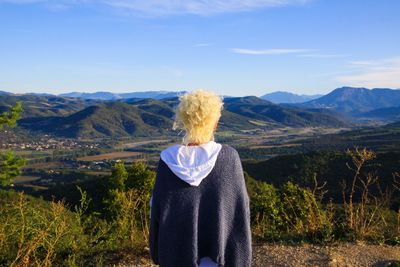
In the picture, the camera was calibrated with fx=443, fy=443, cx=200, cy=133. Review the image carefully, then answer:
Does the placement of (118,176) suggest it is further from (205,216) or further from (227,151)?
(227,151)

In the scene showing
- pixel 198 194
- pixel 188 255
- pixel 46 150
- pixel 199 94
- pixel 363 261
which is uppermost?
pixel 199 94

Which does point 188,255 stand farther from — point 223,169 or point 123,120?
point 123,120

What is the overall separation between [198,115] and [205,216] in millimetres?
586

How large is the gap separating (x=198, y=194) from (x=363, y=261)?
10.2ft

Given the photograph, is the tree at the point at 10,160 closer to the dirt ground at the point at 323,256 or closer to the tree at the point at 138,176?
the tree at the point at 138,176

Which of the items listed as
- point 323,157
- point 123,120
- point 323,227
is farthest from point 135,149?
point 323,227

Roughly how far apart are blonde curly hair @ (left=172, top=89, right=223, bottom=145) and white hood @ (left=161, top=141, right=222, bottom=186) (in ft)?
0.27

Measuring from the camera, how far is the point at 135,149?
345 ft

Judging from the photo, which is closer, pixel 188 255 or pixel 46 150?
pixel 188 255

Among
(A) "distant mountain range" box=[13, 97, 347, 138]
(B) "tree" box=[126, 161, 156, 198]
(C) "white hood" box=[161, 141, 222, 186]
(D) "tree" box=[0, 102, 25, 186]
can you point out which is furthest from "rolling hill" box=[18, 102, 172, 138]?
(C) "white hood" box=[161, 141, 222, 186]

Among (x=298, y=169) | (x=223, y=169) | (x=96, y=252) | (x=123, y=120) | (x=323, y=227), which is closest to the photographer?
(x=223, y=169)

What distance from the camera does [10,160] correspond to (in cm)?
2022

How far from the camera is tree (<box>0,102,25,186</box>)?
19.3 metres

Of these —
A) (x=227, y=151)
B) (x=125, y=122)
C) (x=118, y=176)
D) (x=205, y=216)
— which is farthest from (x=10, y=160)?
(x=125, y=122)
